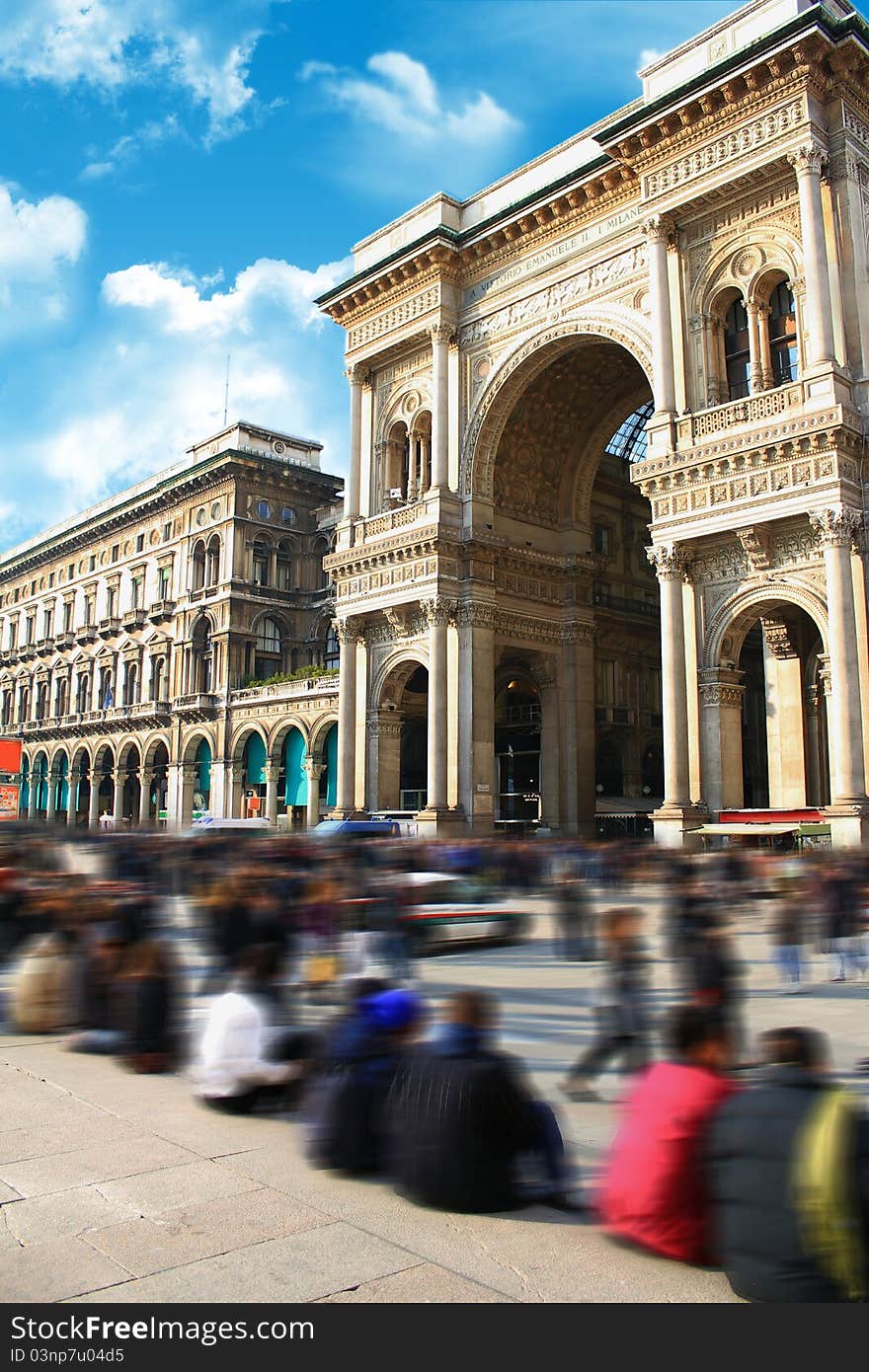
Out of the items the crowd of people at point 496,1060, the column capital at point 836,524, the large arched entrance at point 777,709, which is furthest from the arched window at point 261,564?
the crowd of people at point 496,1060

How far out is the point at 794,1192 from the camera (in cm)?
445

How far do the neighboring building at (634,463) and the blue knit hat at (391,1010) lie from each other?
20.2 m

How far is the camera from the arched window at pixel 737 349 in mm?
30578

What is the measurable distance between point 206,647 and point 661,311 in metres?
35.9

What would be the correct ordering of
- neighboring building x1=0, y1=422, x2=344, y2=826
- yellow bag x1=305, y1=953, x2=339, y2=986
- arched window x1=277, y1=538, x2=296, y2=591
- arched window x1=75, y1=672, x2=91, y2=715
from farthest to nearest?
arched window x1=75, y1=672, x2=91, y2=715 < arched window x1=277, y1=538, x2=296, y2=591 < neighboring building x1=0, y1=422, x2=344, y2=826 < yellow bag x1=305, y1=953, x2=339, y2=986

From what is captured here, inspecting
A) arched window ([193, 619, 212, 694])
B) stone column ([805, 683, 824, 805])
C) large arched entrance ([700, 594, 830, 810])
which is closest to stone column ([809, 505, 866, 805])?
large arched entrance ([700, 594, 830, 810])

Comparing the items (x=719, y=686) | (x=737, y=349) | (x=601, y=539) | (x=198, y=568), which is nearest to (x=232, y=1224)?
(x=719, y=686)

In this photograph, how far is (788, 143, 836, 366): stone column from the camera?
26.7m

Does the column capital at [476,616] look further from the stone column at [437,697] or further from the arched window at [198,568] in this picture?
the arched window at [198,568]

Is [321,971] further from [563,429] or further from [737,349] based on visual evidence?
[563,429]

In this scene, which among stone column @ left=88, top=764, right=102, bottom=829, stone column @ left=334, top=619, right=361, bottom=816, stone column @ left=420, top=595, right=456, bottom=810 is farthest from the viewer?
stone column @ left=88, top=764, right=102, bottom=829

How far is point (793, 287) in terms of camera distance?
28.3 m

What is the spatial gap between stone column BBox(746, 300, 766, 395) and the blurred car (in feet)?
54.0

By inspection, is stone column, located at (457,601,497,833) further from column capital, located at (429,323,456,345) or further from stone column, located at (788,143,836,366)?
stone column, located at (788,143,836,366)
